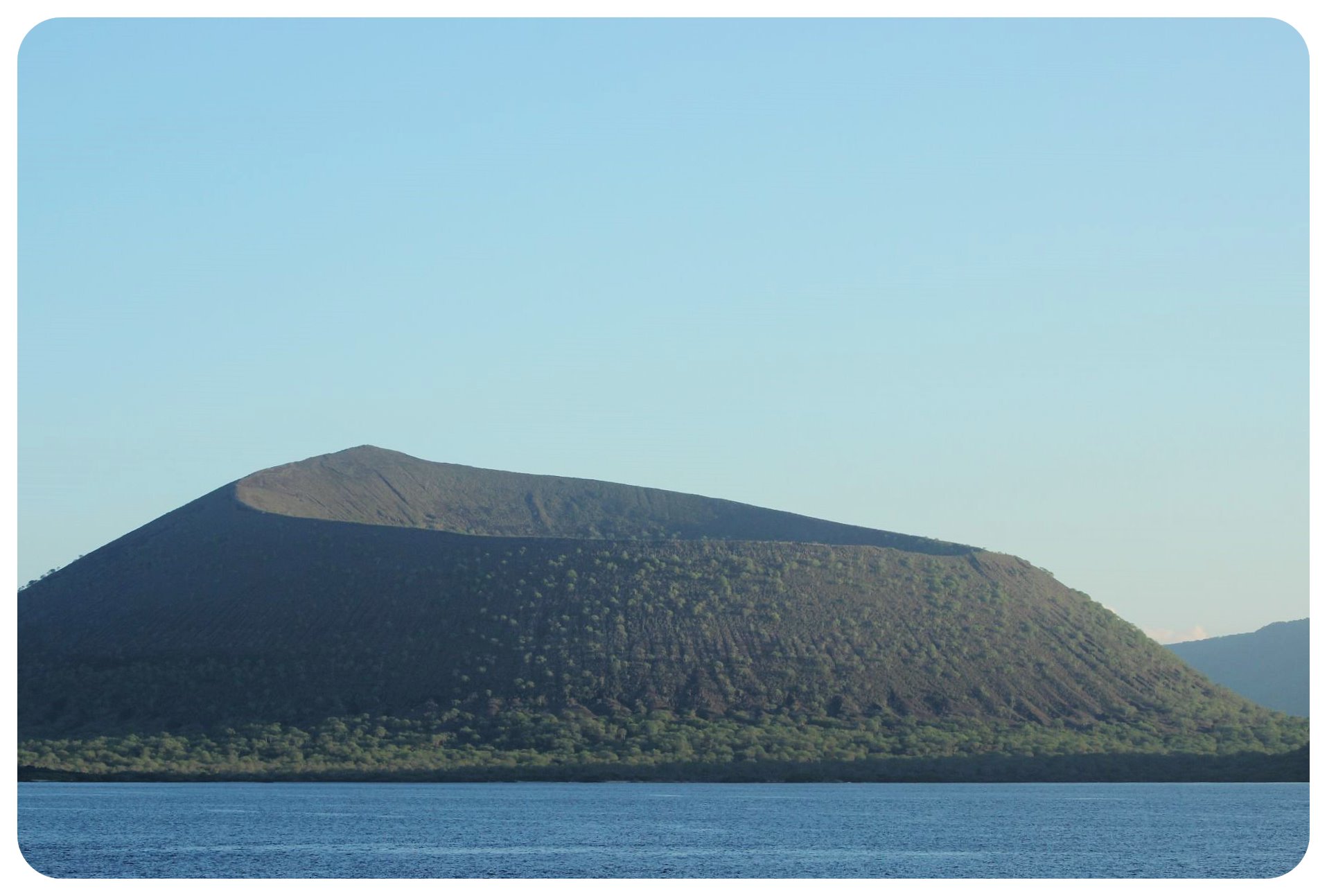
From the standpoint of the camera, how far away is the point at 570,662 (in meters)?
115

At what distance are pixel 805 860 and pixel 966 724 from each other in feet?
184

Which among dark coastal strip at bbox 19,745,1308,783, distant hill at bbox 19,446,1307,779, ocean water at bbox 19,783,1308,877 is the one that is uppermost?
distant hill at bbox 19,446,1307,779

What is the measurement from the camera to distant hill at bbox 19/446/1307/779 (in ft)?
355

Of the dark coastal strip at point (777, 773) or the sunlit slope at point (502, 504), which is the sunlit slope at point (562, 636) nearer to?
the dark coastal strip at point (777, 773)

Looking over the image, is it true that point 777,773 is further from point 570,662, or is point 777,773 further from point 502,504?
point 502,504

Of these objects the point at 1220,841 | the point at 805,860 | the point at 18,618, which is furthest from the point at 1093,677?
the point at 18,618

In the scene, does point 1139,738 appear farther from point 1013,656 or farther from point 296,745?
point 296,745

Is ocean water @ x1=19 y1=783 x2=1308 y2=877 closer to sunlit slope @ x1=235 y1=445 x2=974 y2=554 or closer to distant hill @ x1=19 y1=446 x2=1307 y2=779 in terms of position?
distant hill @ x1=19 y1=446 x2=1307 y2=779

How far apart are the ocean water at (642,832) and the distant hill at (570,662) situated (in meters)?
3.26

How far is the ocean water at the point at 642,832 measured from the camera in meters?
57.0

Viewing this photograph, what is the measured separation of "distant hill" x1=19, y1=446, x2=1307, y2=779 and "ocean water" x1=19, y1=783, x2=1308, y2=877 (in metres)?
3.26

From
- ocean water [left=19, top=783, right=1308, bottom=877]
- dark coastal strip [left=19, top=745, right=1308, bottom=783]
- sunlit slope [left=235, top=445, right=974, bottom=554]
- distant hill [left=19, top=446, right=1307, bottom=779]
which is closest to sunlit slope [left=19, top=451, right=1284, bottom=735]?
distant hill [left=19, top=446, right=1307, bottom=779]

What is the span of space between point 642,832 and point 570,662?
145ft
